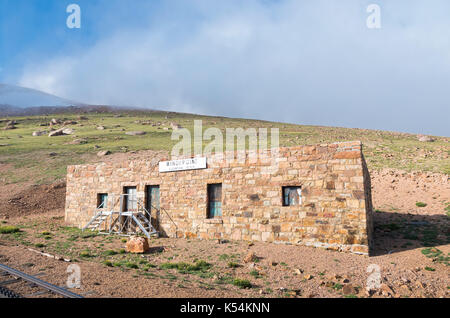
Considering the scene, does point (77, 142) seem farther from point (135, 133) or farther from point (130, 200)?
point (130, 200)

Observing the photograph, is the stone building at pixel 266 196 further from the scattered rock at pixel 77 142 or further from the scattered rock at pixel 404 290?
the scattered rock at pixel 77 142

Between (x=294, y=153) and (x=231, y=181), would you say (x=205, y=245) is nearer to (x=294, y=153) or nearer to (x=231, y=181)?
(x=231, y=181)

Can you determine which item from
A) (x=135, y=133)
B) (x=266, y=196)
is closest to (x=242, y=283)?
(x=266, y=196)

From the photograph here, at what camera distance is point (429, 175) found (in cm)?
2308

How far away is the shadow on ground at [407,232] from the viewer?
1185 cm

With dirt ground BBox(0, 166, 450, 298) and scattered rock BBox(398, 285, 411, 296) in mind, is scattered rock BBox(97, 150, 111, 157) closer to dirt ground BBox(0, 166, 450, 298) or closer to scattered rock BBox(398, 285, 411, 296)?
dirt ground BBox(0, 166, 450, 298)

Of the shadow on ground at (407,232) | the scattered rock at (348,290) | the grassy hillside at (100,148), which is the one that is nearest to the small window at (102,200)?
the grassy hillside at (100,148)

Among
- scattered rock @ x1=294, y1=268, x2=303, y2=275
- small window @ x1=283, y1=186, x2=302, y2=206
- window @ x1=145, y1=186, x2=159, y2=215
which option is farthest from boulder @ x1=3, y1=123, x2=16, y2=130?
scattered rock @ x1=294, y1=268, x2=303, y2=275

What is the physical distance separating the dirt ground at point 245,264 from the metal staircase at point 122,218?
36.3 inches

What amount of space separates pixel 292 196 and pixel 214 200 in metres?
3.66

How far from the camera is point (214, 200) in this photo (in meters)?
13.5
